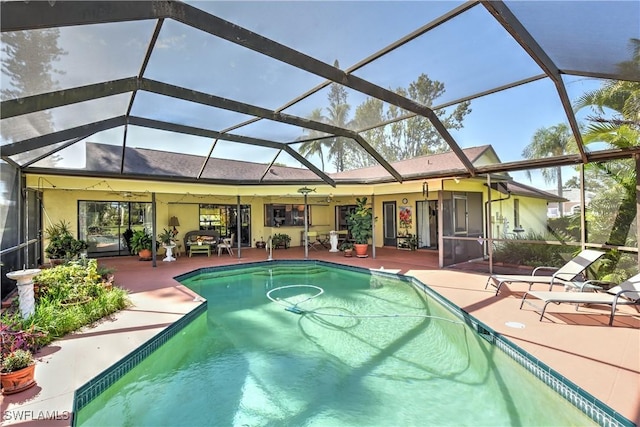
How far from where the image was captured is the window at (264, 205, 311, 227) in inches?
616

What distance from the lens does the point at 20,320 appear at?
442 centimetres

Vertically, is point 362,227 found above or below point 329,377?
above

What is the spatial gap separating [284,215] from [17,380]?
42.3 ft

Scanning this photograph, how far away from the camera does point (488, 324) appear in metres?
5.01

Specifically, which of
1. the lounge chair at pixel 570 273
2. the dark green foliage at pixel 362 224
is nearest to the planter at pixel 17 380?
the lounge chair at pixel 570 273

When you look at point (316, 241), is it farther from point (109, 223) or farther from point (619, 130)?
point (619, 130)

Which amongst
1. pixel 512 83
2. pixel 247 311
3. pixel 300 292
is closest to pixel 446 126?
pixel 512 83

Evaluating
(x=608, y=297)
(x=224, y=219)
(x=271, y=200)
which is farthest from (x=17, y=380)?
(x=271, y=200)

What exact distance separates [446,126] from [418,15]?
3571 mm

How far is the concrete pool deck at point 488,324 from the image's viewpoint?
306cm

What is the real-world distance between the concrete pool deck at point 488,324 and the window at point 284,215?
7.74 meters

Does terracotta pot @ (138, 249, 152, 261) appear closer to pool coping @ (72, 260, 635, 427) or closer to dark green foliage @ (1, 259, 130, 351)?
dark green foliage @ (1, 259, 130, 351)

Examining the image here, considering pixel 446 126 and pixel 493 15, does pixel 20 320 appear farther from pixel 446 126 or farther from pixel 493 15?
pixel 446 126

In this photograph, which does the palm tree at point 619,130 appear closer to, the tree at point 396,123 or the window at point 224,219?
the tree at point 396,123
